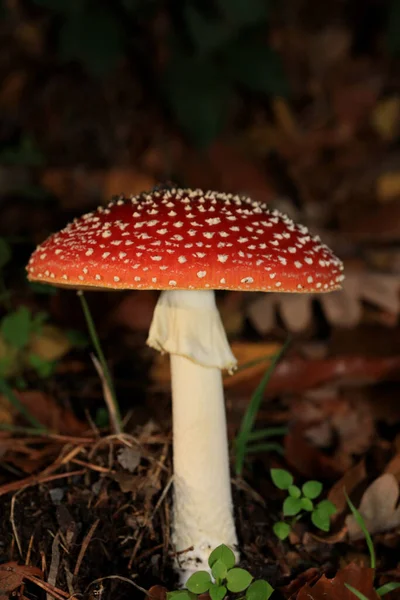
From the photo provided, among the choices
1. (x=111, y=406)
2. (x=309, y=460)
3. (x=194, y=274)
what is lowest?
(x=309, y=460)

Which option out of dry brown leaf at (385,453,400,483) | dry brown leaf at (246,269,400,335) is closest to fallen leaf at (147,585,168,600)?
dry brown leaf at (385,453,400,483)

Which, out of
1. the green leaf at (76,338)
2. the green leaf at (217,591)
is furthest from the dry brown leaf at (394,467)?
the green leaf at (76,338)

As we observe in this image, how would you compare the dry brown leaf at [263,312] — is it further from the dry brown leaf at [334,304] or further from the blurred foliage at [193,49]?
the blurred foliage at [193,49]

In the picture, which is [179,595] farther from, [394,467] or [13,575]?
[394,467]

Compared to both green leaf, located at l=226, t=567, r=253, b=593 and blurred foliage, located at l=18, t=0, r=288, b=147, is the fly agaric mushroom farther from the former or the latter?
blurred foliage, located at l=18, t=0, r=288, b=147

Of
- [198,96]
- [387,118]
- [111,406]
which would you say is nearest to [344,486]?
[111,406]

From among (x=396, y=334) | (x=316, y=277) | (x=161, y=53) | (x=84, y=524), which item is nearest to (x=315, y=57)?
(x=161, y=53)
